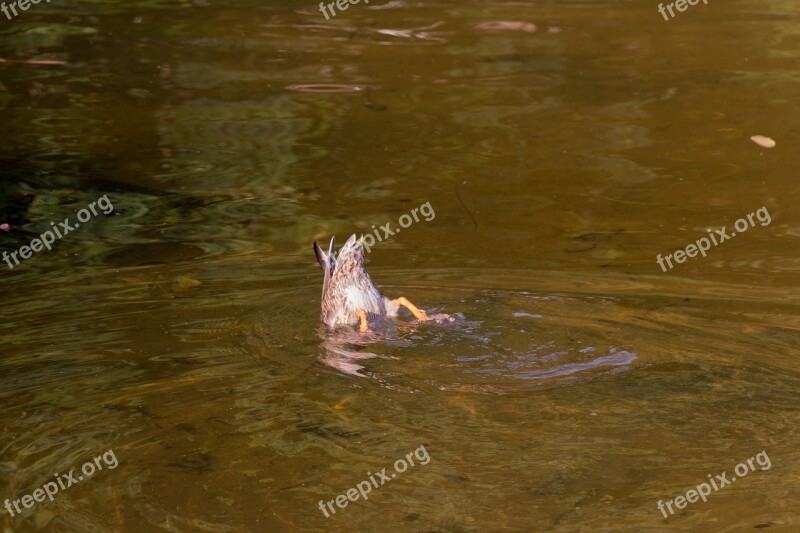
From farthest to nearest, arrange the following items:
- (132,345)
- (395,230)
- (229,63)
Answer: (229,63) < (395,230) < (132,345)

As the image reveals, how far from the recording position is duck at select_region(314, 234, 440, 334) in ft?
22.1

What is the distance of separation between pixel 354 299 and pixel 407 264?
1316mm

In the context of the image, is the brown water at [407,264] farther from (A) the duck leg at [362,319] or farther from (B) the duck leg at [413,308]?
(A) the duck leg at [362,319]

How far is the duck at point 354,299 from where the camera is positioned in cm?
675

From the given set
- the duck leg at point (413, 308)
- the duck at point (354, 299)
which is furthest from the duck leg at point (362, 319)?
the duck leg at point (413, 308)

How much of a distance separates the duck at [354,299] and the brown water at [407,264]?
0.20 meters

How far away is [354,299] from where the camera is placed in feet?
22.2

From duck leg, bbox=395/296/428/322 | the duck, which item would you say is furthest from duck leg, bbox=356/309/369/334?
duck leg, bbox=395/296/428/322

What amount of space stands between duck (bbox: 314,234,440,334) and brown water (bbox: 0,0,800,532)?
0.20 meters

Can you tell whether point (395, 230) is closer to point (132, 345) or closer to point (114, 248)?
point (114, 248)

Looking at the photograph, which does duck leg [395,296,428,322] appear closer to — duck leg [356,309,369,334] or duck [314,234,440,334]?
duck [314,234,440,334]

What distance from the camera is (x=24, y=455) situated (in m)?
5.29

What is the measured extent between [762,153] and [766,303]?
9.31ft

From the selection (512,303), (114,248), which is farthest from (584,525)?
(114,248)
